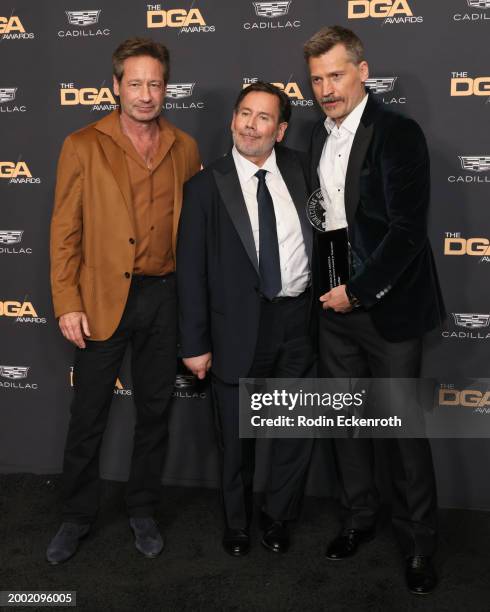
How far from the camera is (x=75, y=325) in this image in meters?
2.74

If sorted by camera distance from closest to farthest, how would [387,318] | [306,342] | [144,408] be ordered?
[387,318]
[306,342]
[144,408]

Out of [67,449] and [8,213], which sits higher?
[8,213]

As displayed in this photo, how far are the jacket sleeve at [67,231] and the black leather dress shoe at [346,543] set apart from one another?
1.39 metres

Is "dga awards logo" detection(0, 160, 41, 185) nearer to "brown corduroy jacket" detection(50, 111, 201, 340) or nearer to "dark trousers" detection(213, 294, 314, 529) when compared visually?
Answer: "brown corduroy jacket" detection(50, 111, 201, 340)

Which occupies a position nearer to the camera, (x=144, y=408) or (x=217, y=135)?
(x=144, y=408)

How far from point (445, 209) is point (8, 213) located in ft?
6.76

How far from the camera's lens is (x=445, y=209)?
121 inches

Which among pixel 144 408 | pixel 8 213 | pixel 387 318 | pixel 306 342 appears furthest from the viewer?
pixel 8 213

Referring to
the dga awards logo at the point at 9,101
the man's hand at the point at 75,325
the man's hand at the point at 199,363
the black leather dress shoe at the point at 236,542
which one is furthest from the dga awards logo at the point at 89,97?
the black leather dress shoe at the point at 236,542

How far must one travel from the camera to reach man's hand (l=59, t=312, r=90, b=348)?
2.73m

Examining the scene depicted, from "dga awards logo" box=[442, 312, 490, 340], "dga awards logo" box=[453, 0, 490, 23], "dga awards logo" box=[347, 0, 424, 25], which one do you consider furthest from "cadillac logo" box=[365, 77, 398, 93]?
"dga awards logo" box=[442, 312, 490, 340]

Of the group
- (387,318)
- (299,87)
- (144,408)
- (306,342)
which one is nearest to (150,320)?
(144,408)

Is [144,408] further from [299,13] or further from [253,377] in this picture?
[299,13]

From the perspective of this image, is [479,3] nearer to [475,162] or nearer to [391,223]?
[475,162]
